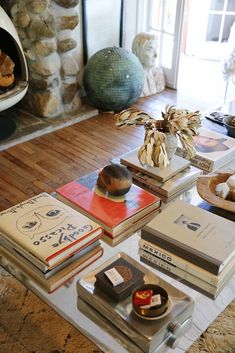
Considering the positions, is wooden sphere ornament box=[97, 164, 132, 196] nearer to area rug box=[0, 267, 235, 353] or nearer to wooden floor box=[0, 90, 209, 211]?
area rug box=[0, 267, 235, 353]

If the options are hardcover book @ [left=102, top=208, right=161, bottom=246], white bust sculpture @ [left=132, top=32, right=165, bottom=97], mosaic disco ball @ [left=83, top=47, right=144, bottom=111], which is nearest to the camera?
hardcover book @ [left=102, top=208, right=161, bottom=246]

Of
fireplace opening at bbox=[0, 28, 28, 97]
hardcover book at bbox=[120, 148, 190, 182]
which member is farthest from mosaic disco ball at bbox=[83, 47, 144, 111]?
hardcover book at bbox=[120, 148, 190, 182]

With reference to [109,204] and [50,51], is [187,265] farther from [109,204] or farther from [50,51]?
[50,51]

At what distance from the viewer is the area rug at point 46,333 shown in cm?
125

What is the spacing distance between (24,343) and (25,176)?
1083 mm

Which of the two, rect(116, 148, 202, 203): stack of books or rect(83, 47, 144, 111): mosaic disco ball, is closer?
rect(116, 148, 202, 203): stack of books

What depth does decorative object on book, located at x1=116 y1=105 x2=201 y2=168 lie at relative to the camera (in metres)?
1.33

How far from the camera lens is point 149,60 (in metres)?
3.18

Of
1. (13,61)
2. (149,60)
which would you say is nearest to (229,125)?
(13,61)

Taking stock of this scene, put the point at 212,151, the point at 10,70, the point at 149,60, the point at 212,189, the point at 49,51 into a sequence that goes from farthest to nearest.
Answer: the point at 149,60 → the point at 49,51 → the point at 10,70 → the point at 212,151 → the point at 212,189

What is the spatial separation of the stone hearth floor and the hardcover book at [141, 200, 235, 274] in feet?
5.18

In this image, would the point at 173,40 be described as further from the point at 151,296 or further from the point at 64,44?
the point at 151,296

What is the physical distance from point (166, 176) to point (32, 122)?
157cm

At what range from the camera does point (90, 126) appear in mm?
2809
